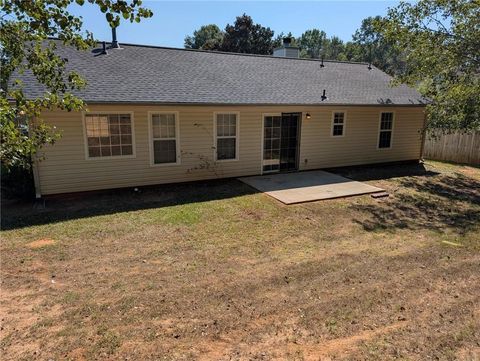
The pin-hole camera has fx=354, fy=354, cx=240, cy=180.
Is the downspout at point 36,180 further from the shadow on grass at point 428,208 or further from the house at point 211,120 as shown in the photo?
the shadow on grass at point 428,208

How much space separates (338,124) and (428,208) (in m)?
4.60

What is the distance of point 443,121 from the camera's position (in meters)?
12.0

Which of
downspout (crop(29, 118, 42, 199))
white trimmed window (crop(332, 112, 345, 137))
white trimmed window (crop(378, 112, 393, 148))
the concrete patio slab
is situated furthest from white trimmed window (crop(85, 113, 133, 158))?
white trimmed window (crop(378, 112, 393, 148))

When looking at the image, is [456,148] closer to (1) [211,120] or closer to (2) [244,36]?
(1) [211,120]

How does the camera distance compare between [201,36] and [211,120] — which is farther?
[201,36]

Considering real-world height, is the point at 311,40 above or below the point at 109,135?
above

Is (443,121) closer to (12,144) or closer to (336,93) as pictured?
(336,93)

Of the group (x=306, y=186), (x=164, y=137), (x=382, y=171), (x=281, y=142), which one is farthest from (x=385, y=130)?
(x=164, y=137)

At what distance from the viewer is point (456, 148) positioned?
1600 centimetres

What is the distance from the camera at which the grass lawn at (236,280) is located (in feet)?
12.2

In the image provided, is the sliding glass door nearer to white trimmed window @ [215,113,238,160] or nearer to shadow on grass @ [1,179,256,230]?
white trimmed window @ [215,113,238,160]

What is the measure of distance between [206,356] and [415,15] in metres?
11.7

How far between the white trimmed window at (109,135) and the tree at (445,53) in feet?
28.7

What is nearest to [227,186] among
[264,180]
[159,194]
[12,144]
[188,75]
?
[264,180]
